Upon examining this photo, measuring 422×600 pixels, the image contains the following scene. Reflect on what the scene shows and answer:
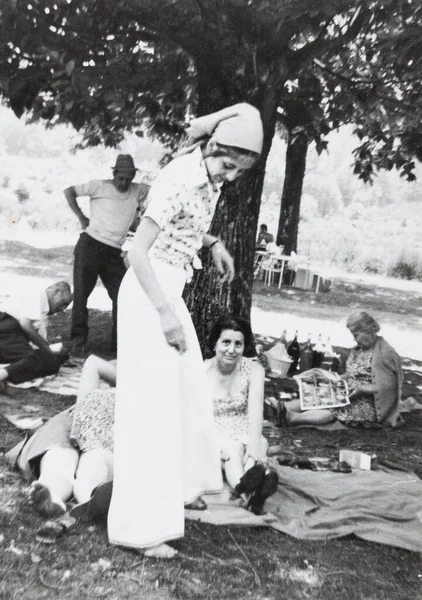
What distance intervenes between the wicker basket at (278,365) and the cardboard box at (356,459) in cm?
111

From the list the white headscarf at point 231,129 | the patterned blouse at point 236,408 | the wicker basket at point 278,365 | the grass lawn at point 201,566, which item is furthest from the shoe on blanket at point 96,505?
the wicker basket at point 278,365

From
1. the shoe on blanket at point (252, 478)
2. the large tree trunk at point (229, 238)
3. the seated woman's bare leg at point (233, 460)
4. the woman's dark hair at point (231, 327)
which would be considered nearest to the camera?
the shoe on blanket at point (252, 478)

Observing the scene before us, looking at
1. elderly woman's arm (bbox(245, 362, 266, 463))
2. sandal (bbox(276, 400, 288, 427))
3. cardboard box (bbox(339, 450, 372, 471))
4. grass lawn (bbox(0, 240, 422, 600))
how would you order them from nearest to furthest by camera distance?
grass lawn (bbox(0, 240, 422, 600)), elderly woman's arm (bbox(245, 362, 266, 463)), cardboard box (bbox(339, 450, 372, 471)), sandal (bbox(276, 400, 288, 427))

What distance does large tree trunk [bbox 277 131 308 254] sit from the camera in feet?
10.9

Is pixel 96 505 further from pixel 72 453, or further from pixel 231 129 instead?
pixel 231 129

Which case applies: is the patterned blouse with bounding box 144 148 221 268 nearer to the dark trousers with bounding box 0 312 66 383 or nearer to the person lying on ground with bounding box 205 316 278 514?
the person lying on ground with bounding box 205 316 278 514

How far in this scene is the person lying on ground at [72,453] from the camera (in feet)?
6.27

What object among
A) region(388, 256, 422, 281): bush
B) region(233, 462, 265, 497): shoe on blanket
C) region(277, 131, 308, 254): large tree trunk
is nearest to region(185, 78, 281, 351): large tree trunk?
region(277, 131, 308, 254): large tree trunk

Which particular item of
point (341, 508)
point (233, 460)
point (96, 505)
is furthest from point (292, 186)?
point (96, 505)

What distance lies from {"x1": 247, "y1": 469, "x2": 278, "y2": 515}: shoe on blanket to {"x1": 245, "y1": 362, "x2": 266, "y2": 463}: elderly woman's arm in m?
0.21

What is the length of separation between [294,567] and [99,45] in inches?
92.7

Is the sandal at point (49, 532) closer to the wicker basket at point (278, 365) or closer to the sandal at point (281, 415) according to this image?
the sandal at point (281, 415)

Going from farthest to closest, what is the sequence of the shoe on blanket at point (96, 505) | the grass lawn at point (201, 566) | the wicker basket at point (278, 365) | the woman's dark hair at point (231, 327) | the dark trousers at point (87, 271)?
the wicker basket at point (278, 365), the dark trousers at point (87, 271), the woman's dark hair at point (231, 327), the shoe on blanket at point (96, 505), the grass lawn at point (201, 566)

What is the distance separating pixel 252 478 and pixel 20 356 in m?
1.52
